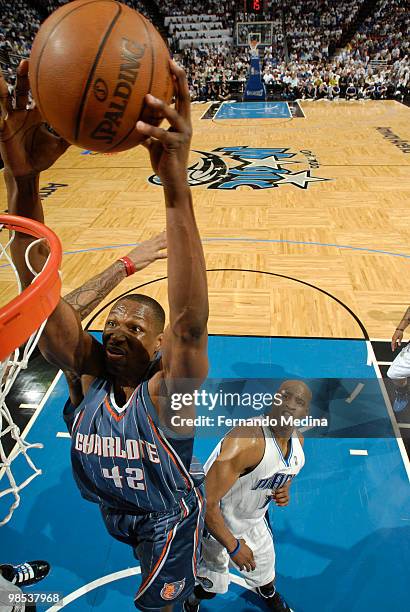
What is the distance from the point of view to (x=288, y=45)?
85.9 ft

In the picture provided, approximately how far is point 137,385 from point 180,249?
2.39 ft

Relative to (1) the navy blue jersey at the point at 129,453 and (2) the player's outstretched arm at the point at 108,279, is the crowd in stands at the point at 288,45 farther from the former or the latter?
(1) the navy blue jersey at the point at 129,453

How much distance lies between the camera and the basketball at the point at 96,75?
1.54 meters

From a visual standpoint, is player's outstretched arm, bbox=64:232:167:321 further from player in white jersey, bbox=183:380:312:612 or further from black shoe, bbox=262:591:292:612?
black shoe, bbox=262:591:292:612

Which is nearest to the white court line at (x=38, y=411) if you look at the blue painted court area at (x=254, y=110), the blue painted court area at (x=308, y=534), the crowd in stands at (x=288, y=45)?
the blue painted court area at (x=308, y=534)

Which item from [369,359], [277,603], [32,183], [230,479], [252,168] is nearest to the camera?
[32,183]

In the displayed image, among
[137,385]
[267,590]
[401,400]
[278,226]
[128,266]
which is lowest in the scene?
[278,226]

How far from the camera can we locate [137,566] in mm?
2990

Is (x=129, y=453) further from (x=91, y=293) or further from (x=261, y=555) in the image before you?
(x=91, y=293)

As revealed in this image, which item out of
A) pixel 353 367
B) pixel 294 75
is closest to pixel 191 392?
pixel 353 367

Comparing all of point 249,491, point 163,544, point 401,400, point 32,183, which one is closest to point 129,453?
point 163,544

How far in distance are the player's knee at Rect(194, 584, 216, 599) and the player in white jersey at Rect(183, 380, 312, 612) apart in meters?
0.11

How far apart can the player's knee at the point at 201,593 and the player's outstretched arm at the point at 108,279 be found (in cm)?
157

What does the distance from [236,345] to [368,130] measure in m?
11.6
